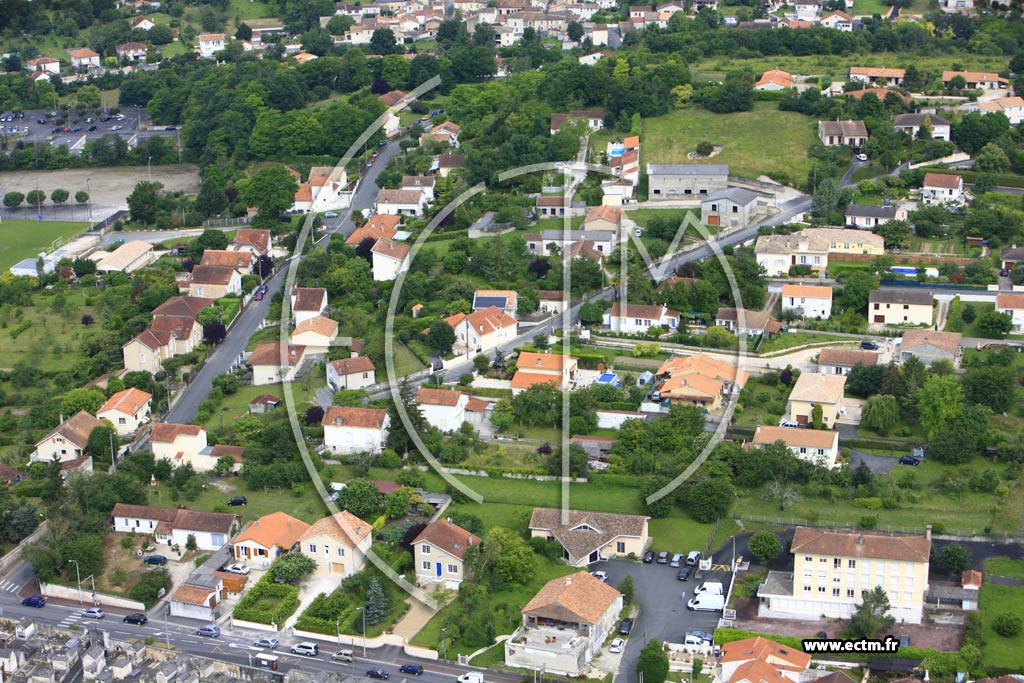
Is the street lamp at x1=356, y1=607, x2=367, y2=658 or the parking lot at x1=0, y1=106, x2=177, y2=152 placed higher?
the parking lot at x1=0, y1=106, x2=177, y2=152

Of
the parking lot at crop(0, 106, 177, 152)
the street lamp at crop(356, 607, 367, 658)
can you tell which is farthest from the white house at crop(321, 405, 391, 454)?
the parking lot at crop(0, 106, 177, 152)

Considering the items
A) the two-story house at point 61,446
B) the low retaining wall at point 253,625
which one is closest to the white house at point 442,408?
the low retaining wall at point 253,625

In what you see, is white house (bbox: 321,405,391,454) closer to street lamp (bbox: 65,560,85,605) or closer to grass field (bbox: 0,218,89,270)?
street lamp (bbox: 65,560,85,605)

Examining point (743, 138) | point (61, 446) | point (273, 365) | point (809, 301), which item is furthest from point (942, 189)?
point (61, 446)

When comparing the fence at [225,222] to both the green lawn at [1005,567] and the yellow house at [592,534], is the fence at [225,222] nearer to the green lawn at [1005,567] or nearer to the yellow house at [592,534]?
the yellow house at [592,534]

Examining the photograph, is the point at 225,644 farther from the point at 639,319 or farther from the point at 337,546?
the point at 639,319

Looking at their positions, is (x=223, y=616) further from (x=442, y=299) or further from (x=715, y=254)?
(x=715, y=254)

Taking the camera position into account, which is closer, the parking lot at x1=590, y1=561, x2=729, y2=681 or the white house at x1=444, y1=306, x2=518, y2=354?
the parking lot at x1=590, y1=561, x2=729, y2=681
